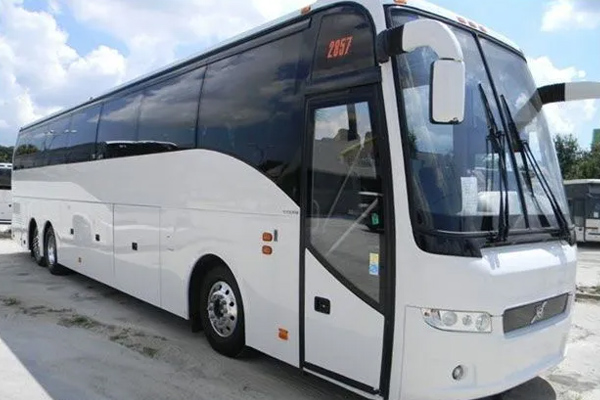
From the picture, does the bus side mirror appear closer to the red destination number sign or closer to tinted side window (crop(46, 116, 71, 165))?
the red destination number sign

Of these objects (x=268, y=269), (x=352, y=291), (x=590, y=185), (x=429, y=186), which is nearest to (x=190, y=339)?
(x=268, y=269)

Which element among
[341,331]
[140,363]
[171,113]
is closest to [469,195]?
[341,331]

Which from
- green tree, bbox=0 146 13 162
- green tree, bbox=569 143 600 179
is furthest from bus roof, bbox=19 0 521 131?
green tree, bbox=0 146 13 162

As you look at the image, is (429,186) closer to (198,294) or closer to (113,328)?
(198,294)

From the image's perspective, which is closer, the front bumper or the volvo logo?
the front bumper

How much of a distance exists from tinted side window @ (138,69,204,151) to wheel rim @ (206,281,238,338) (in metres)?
1.74

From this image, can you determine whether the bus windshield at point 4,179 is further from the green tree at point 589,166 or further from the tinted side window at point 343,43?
the green tree at point 589,166

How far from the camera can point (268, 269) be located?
5.18 metres

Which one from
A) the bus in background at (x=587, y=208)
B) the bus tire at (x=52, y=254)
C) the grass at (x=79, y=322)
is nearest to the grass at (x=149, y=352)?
the grass at (x=79, y=322)

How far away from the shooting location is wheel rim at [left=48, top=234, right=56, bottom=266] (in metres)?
11.7

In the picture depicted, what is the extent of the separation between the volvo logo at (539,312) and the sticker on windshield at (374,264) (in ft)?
4.44

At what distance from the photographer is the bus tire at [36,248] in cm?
1276

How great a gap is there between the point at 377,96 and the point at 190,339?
13.4ft

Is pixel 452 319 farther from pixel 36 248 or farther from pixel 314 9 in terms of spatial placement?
pixel 36 248
